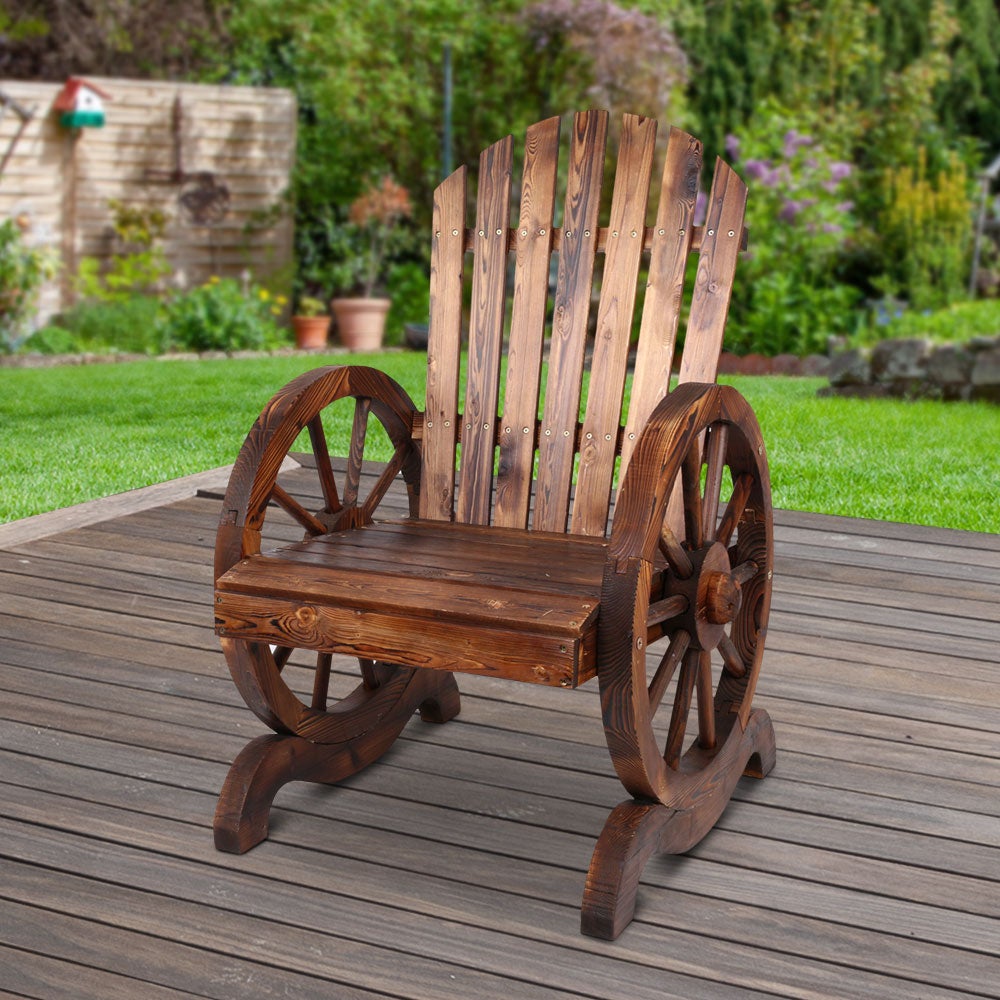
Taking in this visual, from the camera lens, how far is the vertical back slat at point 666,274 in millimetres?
2221

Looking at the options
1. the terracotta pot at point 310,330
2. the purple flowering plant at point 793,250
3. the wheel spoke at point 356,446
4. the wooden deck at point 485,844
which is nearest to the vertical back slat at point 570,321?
the wheel spoke at point 356,446

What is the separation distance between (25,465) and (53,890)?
3047mm

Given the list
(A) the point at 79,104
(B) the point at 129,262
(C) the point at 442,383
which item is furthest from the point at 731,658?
(A) the point at 79,104

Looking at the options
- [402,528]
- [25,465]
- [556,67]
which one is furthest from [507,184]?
[556,67]

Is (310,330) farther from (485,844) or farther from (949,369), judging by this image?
(485,844)

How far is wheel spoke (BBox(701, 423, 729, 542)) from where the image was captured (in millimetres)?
1972

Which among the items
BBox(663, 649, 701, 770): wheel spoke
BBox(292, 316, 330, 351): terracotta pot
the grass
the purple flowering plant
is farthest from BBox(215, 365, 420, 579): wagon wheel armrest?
BBox(292, 316, 330, 351): terracotta pot

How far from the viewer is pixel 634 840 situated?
1768 mm

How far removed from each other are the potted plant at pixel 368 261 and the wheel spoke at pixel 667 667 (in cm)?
744

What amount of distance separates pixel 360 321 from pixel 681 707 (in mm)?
7541

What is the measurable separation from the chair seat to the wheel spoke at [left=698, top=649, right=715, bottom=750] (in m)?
0.20

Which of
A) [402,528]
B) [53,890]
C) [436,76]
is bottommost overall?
[53,890]

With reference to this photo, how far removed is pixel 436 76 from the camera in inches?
388

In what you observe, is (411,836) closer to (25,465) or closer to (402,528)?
(402,528)
